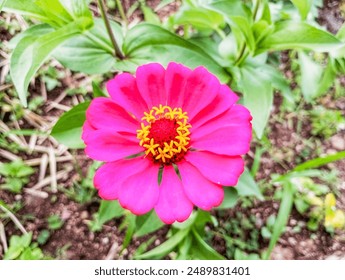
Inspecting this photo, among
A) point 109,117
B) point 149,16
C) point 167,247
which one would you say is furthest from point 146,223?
point 149,16

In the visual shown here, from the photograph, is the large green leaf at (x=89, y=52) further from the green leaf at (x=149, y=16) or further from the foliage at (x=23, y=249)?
the foliage at (x=23, y=249)

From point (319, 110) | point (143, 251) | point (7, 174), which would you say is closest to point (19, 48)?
point (7, 174)

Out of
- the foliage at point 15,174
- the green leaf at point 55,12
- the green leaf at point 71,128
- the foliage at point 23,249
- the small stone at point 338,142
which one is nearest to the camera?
the green leaf at point 55,12

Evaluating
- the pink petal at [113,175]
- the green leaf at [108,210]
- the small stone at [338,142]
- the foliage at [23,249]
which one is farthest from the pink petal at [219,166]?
the small stone at [338,142]

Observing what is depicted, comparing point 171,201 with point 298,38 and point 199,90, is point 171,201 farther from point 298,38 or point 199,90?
point 298,38

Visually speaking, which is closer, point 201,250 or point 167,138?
point 167,138

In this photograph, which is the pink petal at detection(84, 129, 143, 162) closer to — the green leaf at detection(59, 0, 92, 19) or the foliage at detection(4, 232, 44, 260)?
the green leaf at detection(59, 0, 92, 19)
